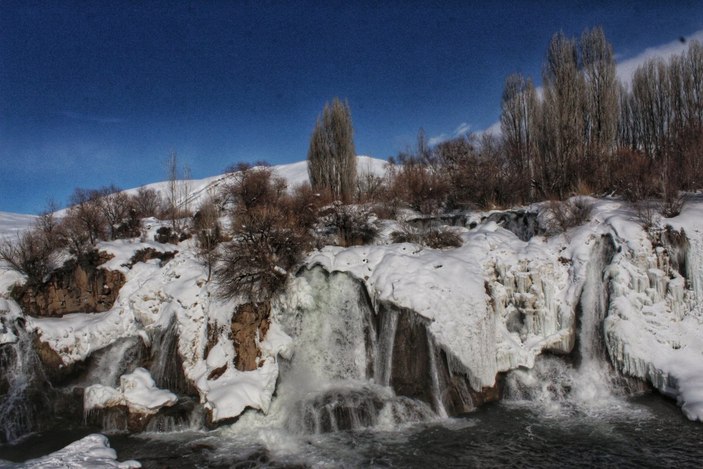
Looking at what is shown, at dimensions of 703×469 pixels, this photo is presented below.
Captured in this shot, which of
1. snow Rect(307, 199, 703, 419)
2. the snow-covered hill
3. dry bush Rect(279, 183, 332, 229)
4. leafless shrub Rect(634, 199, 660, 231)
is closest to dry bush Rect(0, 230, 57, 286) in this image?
the snow-covered hill

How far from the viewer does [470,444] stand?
9.36 meters

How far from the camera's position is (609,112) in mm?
22516

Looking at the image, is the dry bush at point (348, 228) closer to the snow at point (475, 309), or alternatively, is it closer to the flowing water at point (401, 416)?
the snow at point (475, 309)

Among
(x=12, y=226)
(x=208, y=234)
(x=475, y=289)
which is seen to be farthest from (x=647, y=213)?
(x=12, y=226)

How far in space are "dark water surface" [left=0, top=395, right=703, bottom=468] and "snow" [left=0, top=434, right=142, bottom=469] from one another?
0.37 meters

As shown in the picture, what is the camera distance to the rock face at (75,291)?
48.2 ft

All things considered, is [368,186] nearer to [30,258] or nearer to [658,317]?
[658,317]

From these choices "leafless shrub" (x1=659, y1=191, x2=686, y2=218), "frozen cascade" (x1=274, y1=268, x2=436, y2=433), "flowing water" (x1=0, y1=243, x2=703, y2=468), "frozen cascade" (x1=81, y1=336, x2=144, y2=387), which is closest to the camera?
"flowing water" (x1=0, y1=243, x2=703, y2=468)

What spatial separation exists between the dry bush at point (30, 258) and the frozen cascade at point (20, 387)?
1929 millimetres

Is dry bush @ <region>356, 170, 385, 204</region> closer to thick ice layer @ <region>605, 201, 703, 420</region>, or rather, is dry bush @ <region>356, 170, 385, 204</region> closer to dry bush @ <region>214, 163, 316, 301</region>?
dry bush @ <region>214, 163, 316, 301</region>

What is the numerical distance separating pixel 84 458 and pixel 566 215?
16371mm

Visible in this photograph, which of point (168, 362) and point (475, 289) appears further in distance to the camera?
point (168, 362)

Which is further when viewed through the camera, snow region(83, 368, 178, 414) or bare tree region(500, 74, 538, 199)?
bare tree region(500, 74, 538, 199)

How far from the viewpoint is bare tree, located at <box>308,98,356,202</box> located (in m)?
26.5
